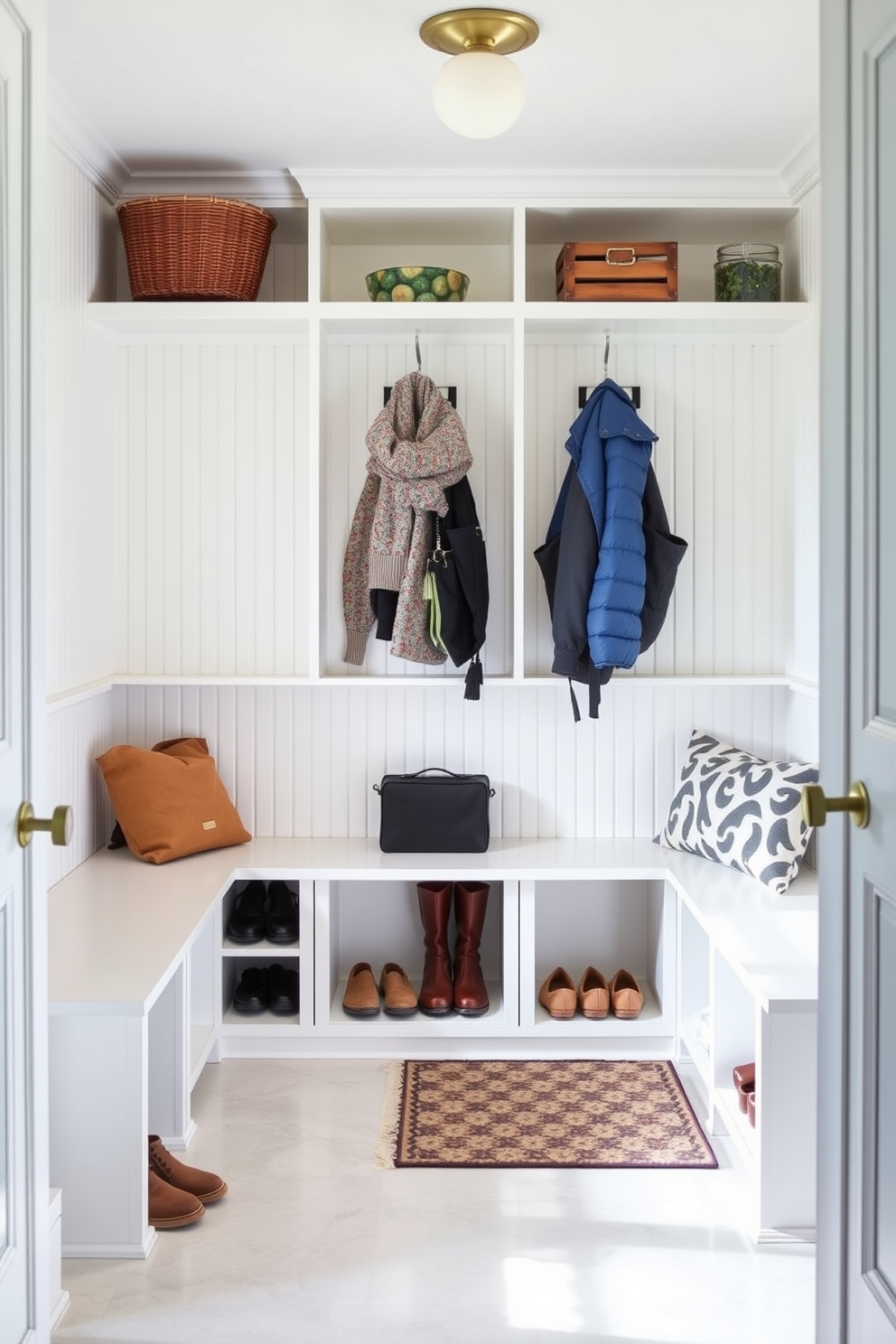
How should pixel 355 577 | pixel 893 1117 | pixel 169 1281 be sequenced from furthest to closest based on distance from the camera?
1. pixel 355 577
2. pixel 169 1281
3. pixel 893 1117

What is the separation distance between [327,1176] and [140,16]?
2.55 metres

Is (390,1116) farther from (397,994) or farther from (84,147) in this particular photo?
(84,147)

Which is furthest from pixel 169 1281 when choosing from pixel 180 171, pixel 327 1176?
pixel 180 171

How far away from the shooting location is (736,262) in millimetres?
3695

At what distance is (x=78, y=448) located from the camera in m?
3.59

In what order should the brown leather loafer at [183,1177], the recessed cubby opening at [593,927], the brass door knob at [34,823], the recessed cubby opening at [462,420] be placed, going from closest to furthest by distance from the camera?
the brass door knob at [34,823]
the brown leather loafer at [183,1177]
the recessed cubby opening at [462,420]
the recessed cubby opening at [593,927]

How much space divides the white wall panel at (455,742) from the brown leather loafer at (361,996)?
465 mm

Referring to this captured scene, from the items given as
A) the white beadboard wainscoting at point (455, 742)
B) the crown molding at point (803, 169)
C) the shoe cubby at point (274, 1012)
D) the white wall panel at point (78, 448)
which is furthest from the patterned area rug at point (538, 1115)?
the crown molding at point (803, 169)

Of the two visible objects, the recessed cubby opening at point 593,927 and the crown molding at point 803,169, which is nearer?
the crown molding at point 803,169

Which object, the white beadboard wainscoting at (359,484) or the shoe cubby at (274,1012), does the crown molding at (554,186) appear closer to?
the white beadboard wainscoting at (359,484)

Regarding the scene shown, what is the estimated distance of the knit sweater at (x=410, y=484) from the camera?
3691mm

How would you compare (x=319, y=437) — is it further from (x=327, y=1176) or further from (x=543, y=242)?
(x=327, y=1176)

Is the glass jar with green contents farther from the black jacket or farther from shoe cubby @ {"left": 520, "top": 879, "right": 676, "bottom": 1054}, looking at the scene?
shoe cubby @ {"left": 520, "top": 879, "right": 676, "bottom": 1054}

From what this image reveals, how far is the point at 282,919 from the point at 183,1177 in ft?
3.31
